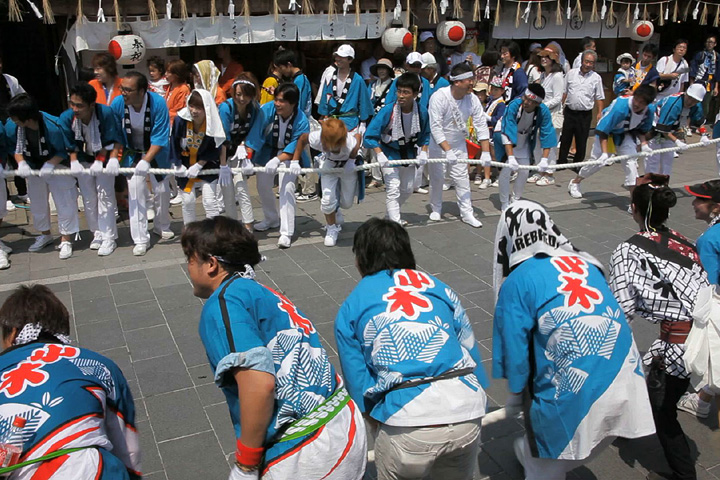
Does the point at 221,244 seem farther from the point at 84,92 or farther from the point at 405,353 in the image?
the point at 84,92

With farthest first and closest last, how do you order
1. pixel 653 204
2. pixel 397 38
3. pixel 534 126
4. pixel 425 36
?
pixel 425 36 < pixel 397 38 < pixel 534 126 < pixel 653 204

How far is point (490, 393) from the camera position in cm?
425

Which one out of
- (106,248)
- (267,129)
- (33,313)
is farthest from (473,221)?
(33,313)

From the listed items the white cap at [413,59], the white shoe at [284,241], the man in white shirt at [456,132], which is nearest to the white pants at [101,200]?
the white shoe at [284,241]

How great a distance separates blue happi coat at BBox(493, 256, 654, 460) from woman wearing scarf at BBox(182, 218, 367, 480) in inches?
33.7

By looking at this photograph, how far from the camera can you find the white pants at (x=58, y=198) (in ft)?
22.1

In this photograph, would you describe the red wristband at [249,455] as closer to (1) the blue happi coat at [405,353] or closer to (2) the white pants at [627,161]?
(1) the blue happi coat at [405,353]

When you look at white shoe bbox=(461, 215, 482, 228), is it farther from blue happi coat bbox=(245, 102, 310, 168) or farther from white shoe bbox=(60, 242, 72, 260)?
white shoe bbox=(60, 242, 72, 260)

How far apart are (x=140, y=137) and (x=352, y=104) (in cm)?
269

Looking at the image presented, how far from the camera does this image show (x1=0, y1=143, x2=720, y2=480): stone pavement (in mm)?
3711

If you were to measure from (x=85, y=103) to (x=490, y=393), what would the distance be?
4.72 m

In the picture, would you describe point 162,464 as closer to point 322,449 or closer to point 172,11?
point 322,449

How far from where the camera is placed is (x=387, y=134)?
24.7ft

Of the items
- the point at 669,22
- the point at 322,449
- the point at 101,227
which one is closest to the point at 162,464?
the point at 322,449
